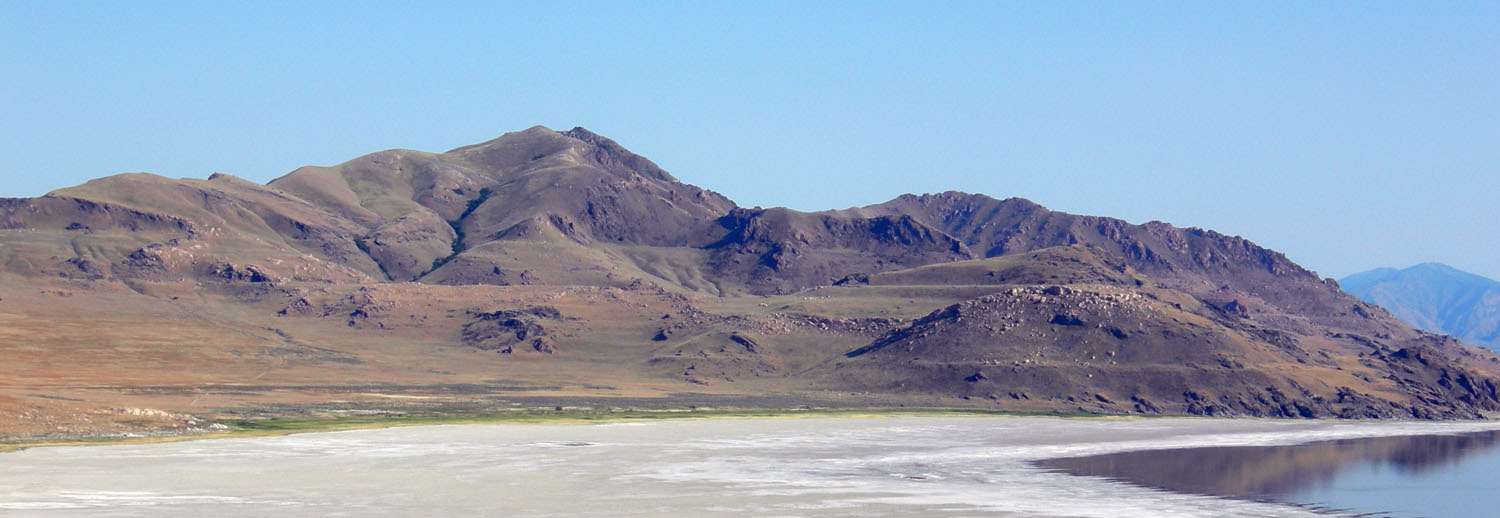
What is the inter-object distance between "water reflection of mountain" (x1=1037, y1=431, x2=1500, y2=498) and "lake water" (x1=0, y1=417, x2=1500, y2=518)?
246 centimetres

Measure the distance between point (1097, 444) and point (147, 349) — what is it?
130857 mm

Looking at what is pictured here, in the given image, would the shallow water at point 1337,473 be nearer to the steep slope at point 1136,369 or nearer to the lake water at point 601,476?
the lake water at point 601,476

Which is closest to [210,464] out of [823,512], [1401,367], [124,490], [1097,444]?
[124,490]

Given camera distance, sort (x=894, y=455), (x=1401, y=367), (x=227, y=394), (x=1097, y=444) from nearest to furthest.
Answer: (x=894, y=455) → (x=1097, y=444) → (x=227, y=394) → (x=1401, y=367)

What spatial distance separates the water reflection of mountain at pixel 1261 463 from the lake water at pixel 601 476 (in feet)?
8.07

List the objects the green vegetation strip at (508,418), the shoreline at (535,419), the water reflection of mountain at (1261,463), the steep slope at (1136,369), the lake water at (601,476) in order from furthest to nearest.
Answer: the steep slope at (1136,369) → the green vegetation strip at (508,418) → the shoreline at (535,419) → the water reflection of mountain at (1261,463) → the lake water at (601,476)

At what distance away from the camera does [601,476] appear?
3408 inches

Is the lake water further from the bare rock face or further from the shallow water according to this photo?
the bare rock face

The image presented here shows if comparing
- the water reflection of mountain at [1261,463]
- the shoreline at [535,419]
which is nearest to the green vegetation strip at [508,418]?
the shoreline at [535,419]

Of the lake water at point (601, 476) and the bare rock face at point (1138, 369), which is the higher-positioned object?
the bare rock face at point (1138, 369)

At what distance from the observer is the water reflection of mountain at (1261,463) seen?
89.8m

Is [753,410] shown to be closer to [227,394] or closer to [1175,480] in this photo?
[227,394]

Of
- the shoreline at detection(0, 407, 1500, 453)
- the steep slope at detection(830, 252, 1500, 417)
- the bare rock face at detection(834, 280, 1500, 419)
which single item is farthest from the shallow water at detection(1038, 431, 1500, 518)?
the steep slope at detection(830, 252, 1500, 417)

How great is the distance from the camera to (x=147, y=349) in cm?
19625
